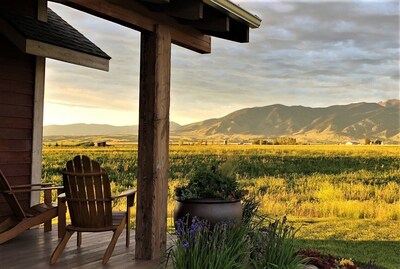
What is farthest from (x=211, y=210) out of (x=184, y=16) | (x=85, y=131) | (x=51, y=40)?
(x=85, y=131)

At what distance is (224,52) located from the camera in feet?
83.7

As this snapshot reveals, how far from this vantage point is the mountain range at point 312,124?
5247 cm

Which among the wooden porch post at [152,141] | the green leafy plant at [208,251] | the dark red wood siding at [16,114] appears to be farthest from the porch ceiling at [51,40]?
the green leafy plant at [208,251]

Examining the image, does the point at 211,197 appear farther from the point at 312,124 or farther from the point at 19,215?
the point at 312,124

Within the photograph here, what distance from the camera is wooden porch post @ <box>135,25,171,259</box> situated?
439cm

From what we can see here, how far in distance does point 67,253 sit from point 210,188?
149 cm


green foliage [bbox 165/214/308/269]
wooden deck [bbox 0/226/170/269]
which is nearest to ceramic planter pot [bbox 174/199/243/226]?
green foliage [bbox 165/214/308/269]

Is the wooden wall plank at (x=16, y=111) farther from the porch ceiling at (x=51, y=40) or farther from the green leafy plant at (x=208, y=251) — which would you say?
the green leafy plant at (x=208, y=251)

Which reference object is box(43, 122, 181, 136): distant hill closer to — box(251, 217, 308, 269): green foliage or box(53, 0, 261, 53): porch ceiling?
box(53, 0, 261, 53): porch ceiling

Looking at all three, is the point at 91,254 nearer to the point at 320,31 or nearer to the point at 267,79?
the point at 267,79

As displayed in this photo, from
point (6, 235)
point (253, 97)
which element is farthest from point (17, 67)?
point (253, 97)

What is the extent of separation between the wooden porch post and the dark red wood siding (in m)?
2.30

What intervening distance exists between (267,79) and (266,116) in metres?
50.5

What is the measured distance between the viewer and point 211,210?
442 centimetres
